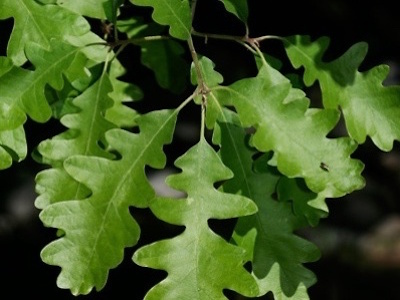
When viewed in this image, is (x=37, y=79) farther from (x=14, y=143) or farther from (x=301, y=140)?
Answer: (x=301, y=140)

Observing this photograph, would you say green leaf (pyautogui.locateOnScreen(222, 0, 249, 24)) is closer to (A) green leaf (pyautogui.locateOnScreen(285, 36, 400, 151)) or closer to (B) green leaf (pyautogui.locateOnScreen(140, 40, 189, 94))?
(A) green leaf (pyautogui.locateOnScreen(285, 36, 400, 151))

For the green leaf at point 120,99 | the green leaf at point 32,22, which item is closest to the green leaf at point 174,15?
the green leaf at point 32,22

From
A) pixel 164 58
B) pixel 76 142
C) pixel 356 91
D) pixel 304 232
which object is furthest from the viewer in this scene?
pixel 304 232

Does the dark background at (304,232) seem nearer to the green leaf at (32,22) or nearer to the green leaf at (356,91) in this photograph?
the green leaf at (356,91)

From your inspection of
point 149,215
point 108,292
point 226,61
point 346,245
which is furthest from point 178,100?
point 346,245

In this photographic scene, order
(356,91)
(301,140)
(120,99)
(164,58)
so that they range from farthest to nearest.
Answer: (164,58) → (120,99) → (356,91) → (301,140)

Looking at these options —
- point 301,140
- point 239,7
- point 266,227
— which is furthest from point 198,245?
point 239,7
